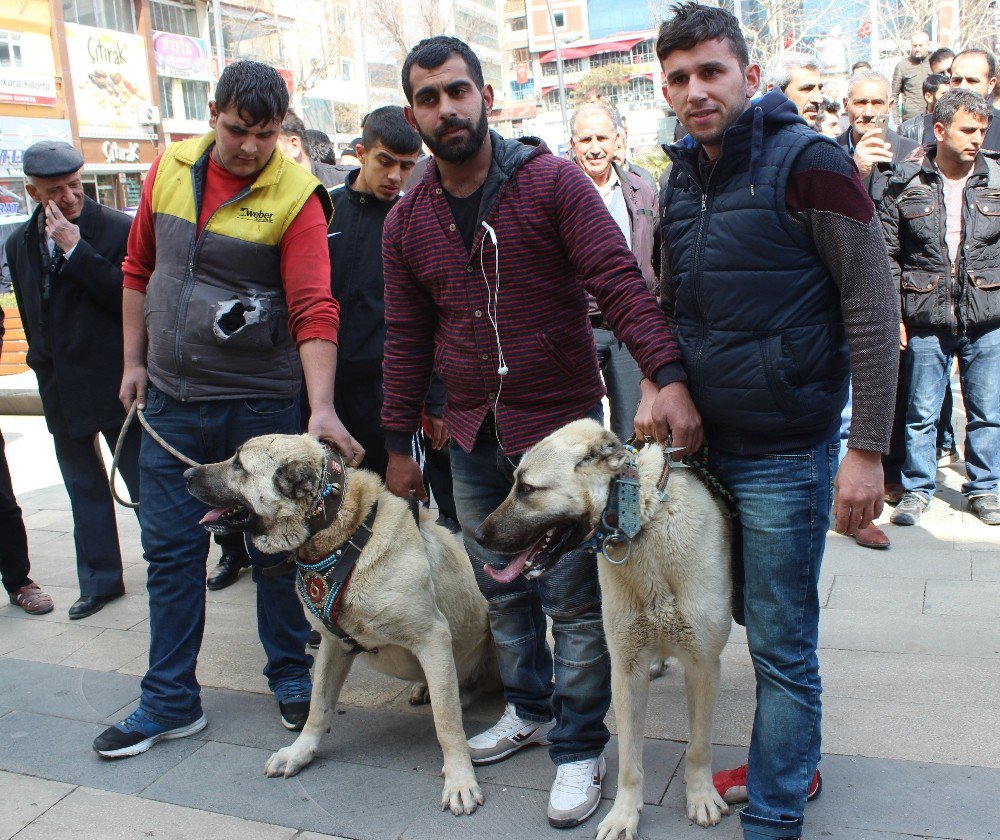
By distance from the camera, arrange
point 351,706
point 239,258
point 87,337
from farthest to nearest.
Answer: point 87,337 < point 351,706 < point 239,258

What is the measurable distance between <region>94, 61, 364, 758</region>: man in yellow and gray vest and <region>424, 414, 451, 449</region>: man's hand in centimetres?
48

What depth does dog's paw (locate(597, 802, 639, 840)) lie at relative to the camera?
281 cm

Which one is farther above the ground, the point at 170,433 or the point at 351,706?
the point at 170,433

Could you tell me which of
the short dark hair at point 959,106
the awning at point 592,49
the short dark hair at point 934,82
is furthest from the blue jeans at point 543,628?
the awning at point 592,49

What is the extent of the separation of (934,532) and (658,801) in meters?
3.21

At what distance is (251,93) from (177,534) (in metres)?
1.70

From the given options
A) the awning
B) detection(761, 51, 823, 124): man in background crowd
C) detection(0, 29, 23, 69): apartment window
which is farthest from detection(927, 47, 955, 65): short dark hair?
the awning

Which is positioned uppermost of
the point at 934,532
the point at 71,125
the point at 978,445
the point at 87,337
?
the point at 71,125

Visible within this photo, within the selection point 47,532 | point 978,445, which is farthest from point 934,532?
point 47,532

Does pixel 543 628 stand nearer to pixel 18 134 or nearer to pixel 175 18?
pixel 18 134

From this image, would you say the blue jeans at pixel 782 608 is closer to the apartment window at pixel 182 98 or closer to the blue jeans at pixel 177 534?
the blue jeans at pixel 177 534

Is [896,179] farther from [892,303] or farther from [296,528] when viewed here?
[296,528]

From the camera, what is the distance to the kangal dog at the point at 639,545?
2.61 meters

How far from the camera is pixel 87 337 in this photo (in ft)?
15.9
